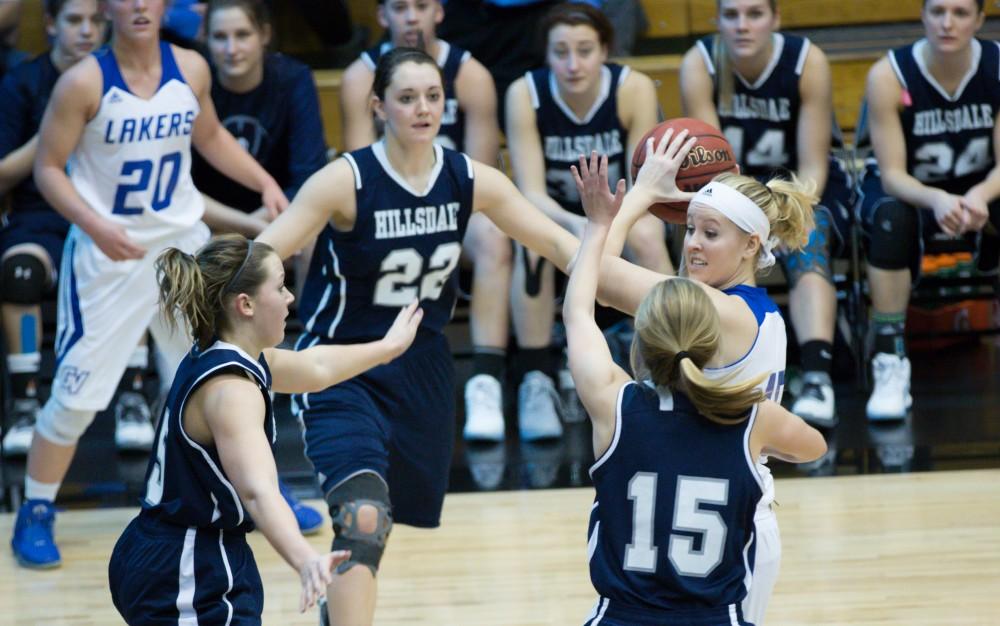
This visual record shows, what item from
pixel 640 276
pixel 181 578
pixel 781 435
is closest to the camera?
pixel 781 435

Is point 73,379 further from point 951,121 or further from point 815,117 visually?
point 951,121

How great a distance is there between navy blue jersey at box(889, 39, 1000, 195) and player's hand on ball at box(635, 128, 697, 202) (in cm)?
295

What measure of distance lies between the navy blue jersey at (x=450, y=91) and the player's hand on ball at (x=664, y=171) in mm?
2741

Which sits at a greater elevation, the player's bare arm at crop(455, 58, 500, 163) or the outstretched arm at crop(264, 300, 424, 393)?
the player's bare arm at crop(455, 58, 500, 163)

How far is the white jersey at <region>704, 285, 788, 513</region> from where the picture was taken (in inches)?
112

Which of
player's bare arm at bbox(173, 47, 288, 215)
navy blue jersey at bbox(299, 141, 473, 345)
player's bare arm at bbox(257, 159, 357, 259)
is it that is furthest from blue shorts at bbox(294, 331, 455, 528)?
player's bare arm at bbox(173, 47, 288, 215)

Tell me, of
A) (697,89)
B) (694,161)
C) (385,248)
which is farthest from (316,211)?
(697,89)

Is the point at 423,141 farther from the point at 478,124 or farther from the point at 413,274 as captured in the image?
the point at 478,124

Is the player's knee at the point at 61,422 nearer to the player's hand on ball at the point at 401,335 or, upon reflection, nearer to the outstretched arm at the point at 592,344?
the player's hand on ball at the point at 401,335

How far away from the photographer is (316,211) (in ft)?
12.1

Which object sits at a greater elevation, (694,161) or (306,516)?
(694,161)

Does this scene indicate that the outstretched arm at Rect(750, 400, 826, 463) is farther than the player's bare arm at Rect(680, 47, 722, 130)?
No

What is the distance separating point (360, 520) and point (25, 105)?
10.6 ft

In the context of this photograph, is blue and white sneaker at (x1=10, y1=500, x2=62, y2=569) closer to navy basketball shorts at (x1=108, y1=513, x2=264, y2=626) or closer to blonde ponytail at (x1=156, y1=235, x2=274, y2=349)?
navy basketball shorts at (x1=108, y1=513, x2=264, y2=626)
